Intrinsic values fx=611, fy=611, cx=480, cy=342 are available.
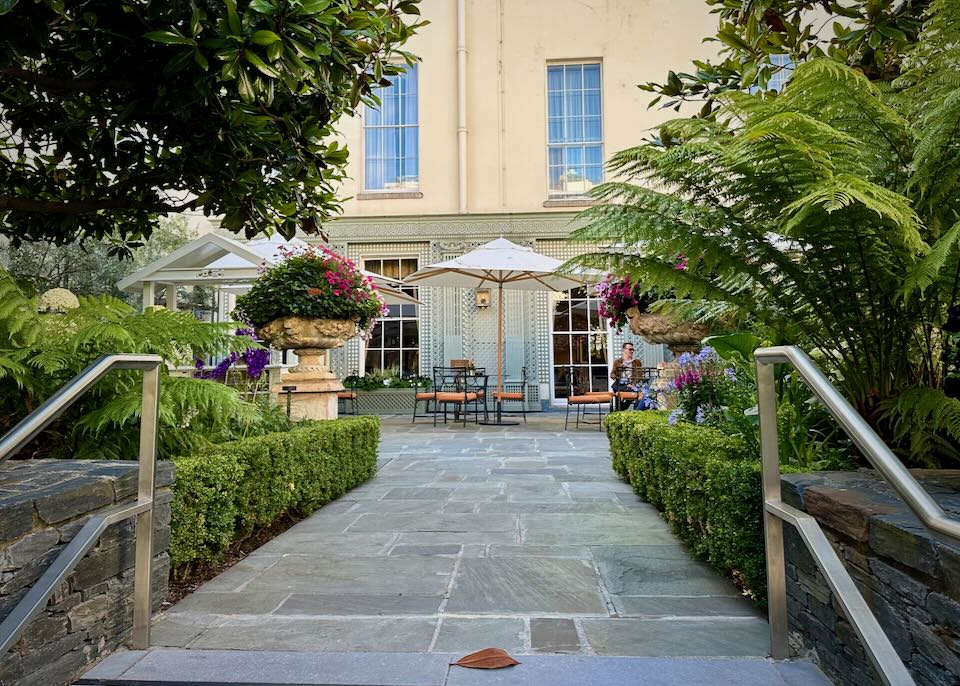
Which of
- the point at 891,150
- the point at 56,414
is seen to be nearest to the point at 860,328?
the point at 891,150

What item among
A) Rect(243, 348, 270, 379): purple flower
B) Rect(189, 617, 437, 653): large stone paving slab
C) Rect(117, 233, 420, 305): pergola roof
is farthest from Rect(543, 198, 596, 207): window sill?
Rect(189, 617, 437, 653): large stone paving slab

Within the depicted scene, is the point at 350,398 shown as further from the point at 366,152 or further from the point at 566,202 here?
the point at 566,202

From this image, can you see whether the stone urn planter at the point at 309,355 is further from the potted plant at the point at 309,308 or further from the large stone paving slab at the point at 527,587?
the large stone paving slab at the point at 527,587

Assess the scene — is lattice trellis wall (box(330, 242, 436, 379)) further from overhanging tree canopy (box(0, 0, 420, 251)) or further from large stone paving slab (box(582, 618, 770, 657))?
large stone paving slab (box(582, 618, 770, 657))

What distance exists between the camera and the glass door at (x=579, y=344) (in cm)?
1109

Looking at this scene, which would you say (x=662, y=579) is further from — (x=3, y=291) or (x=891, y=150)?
(x=3, y=291)

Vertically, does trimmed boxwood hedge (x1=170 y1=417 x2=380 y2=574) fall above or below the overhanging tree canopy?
below

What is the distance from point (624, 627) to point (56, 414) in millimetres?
1659

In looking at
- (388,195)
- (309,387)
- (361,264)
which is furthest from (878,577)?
(388,195)

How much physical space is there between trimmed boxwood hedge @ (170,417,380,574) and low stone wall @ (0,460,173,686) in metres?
0.22

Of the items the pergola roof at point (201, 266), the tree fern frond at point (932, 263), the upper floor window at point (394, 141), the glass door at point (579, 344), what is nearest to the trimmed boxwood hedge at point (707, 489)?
the tree fern frond at point (932, 263)

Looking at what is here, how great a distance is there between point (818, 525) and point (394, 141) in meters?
11.2

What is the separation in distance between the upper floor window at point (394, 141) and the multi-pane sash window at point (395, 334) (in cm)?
145

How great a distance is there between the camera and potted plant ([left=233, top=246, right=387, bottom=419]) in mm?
5430
